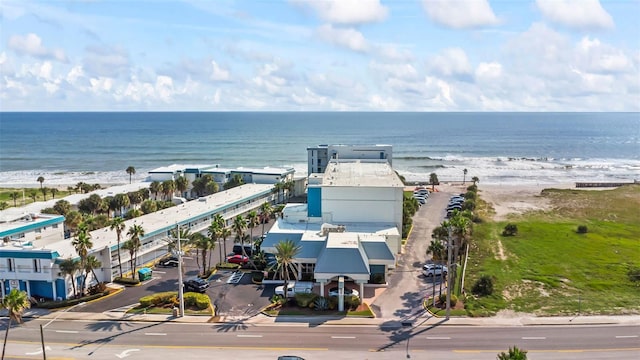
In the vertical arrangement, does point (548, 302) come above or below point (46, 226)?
below

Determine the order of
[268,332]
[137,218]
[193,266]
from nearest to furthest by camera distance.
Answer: [268,332], [193,266], [137,218]

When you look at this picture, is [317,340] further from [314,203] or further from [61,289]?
[61,289]

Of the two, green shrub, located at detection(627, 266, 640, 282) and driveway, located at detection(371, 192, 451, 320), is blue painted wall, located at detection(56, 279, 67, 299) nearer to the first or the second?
driveway, located at detection(371, 192, 451, 320)

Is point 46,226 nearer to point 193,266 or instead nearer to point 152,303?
point 193,266

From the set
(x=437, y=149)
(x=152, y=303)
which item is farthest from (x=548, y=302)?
(x=437, y=149)

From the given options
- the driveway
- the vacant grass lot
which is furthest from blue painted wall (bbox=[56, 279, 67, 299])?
the vacant grass lot

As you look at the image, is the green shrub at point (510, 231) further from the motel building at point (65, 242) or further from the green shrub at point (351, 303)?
the motel building at point (65, 242)
